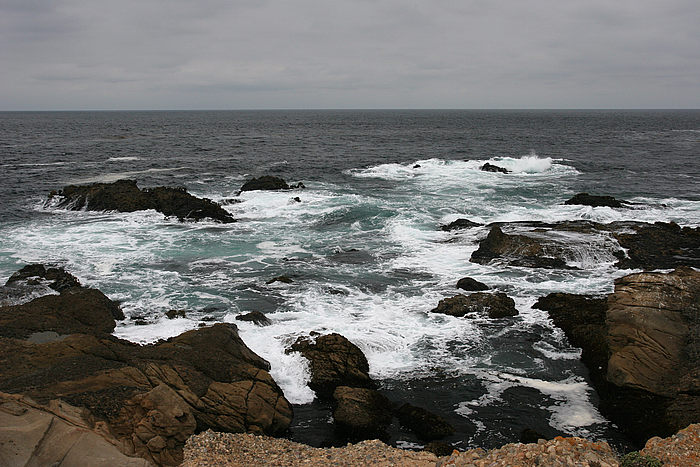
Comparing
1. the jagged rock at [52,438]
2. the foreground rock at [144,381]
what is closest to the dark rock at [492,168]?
the foreground rock at [144,381]

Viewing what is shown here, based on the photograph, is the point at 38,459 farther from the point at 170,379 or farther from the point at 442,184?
the point at 442,184

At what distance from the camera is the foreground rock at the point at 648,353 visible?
40.6ft

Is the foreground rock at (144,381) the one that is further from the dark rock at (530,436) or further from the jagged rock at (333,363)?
the dark rock at (530,436)

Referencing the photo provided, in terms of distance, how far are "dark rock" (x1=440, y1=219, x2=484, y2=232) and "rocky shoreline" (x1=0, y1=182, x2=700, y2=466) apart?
1083 cm

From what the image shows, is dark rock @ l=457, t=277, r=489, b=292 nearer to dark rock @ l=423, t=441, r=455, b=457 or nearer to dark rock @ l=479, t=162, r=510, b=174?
dark rock @ l=423, t=441, r=455, b=457

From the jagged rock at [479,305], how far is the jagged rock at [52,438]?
1221 cm

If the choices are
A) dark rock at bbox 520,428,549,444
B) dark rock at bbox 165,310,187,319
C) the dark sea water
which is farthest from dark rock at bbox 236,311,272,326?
dark rock at bbox 520,428,549,444

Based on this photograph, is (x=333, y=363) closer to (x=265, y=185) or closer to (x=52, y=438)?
(x=52, y=438)

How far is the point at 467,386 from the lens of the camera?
46.5ft

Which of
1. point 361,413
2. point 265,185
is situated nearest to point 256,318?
point 361,413

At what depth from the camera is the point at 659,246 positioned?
24375 millimetres

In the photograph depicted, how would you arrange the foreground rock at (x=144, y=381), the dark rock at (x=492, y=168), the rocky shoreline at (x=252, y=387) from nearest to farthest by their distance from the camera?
1. the rocky shoreline at (x=252, y=387)
2. the foreground rock at (x=144, y=381)
3. the dark rock at (x=492, y=168)

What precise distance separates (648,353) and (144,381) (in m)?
12.9

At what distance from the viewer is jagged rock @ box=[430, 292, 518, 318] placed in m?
18.4
